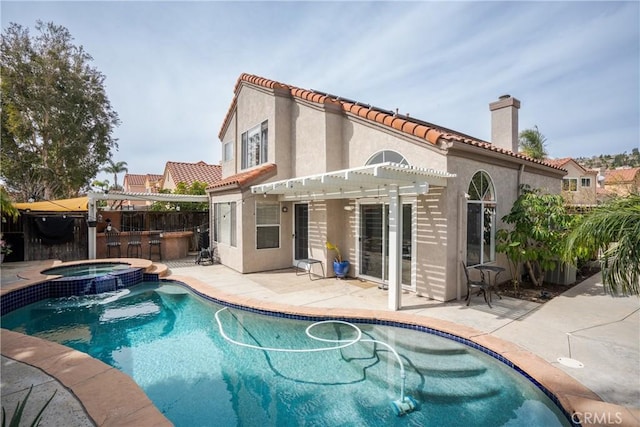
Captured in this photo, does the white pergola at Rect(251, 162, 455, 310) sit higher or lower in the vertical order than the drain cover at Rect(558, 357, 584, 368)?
higher

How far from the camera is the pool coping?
418 cm

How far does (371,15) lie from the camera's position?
436 inches

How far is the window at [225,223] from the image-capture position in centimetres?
1550

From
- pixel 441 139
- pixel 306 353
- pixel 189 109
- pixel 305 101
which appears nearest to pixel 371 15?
pixel 305 101

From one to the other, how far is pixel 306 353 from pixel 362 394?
6.13ft

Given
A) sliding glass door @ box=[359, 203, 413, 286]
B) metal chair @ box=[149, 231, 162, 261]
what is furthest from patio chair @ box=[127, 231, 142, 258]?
sliding glass door @ box=[359, 203, 413, 286]

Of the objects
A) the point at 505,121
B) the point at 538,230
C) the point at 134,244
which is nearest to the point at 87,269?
the point at 134,244

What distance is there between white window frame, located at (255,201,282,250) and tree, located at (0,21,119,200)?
21203 mm

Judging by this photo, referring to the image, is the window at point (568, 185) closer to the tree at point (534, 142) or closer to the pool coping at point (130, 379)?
the tree at point (534, 142)

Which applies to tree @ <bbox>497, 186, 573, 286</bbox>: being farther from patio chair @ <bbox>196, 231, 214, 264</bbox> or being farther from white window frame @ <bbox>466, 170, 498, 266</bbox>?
patio chair @ <bbox>196, 231, 214, 264</bbox>

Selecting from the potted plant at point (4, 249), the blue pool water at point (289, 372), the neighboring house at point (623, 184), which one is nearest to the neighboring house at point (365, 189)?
the blue pool water at point (289, 372)

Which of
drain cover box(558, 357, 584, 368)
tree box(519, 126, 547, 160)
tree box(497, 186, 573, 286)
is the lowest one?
drain cover box(558, 357, 584, 368)

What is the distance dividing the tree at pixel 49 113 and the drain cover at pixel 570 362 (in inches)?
1288

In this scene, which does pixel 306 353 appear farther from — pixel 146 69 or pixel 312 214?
pixel 146 69
